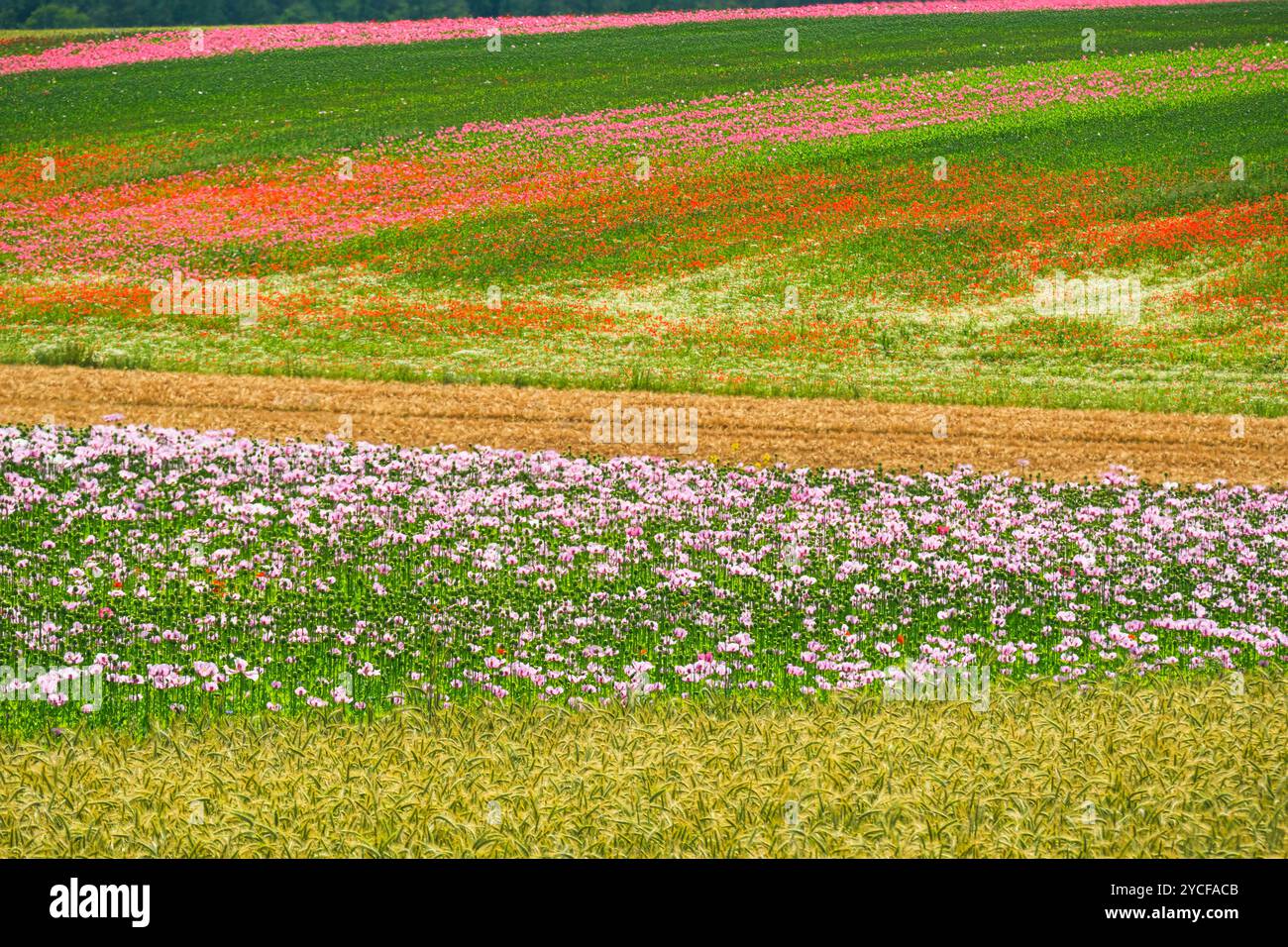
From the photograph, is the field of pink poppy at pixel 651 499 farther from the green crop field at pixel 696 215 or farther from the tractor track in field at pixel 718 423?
the tractor track in field at pixel 718 423

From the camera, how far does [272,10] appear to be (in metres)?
96.8

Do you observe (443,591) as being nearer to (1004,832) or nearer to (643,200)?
(1004,832)

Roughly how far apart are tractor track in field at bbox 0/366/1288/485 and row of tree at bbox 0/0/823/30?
67.8m

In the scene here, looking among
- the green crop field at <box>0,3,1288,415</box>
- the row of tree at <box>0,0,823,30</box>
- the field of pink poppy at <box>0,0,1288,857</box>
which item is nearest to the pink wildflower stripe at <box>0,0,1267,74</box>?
the green crop field at <box>0,3,1288,415</box>

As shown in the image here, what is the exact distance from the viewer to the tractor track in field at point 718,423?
23.3m

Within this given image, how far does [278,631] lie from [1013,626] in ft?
25.5

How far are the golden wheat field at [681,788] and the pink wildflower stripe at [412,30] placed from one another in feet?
218

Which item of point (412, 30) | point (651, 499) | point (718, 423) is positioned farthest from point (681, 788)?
point (412, 30)

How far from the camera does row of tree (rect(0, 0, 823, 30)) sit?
3479 inches

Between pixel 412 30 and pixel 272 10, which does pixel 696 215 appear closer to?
pixel 412 30

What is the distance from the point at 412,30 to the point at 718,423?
5858 centimetres

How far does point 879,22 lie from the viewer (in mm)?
74125

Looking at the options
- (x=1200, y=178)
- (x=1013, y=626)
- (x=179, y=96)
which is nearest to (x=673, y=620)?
(x=1013, y=626)

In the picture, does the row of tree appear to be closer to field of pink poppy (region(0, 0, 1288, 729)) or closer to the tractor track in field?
field of pink poppy (region(0, 0, 1288, 729))
